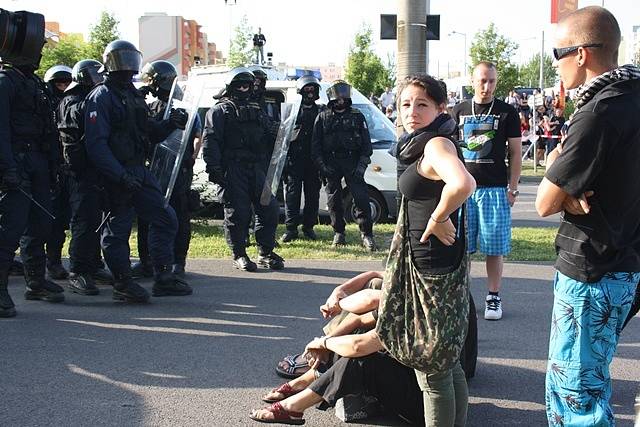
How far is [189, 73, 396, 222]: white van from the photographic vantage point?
10.8 metres

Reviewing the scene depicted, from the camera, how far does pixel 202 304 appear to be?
6754 millimetres

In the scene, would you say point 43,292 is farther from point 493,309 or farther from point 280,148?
point 493,309

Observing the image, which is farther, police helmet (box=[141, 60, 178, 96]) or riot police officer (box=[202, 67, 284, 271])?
riot police officer (box=[202, 67, 284, 271])

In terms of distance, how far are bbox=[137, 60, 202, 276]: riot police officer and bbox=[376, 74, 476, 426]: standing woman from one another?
4416 millimetres

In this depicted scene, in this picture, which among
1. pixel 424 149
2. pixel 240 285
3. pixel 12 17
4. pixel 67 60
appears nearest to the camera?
pixel 424 149

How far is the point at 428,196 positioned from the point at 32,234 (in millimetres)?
4426

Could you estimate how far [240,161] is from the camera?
26.6ft

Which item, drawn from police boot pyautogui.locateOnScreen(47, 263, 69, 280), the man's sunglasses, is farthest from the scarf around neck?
police boot pyautogui.locateOnScreen(47, 263, 69, 280)

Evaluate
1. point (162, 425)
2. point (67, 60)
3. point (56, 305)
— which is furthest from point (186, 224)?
point (67, 60)

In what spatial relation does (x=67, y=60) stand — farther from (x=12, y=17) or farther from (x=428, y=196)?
(x=428, y=196)

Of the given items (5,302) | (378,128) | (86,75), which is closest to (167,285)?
(5,302)

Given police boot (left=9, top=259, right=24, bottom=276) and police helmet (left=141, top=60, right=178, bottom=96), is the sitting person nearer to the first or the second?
police helmet (left=141, top=60, right=178, bottom=96)

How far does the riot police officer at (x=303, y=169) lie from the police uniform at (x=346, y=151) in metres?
0.55

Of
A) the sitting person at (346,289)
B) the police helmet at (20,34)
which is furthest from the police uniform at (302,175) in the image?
the sitting person at (346,289)
